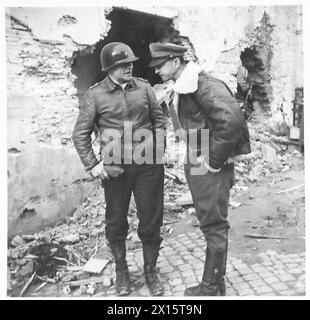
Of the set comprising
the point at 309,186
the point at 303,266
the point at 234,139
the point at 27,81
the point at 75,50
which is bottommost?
the point at 303,266

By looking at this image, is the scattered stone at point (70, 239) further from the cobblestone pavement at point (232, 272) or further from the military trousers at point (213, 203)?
the military trousers at point (213, 203)

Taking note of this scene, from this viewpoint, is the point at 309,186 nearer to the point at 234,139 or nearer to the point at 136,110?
the point at 234,139

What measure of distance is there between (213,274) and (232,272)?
63cm

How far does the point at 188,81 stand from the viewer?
9.95 feet

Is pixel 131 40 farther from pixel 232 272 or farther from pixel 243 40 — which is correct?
pixel 232 272

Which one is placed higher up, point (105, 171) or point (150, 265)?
point (105, 171)

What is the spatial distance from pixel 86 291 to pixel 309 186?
226 centimetres

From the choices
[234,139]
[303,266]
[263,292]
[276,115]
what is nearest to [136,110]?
[234,139]

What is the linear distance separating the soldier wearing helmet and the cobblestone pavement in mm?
207

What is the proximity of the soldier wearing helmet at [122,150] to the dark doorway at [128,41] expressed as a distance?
2986 millimetres

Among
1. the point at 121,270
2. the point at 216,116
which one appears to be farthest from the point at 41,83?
the point at 216,116

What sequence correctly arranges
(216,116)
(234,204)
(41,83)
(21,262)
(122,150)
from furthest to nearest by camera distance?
(234,204)
(41,83)
(21,262)
(122,150)
(216,116)

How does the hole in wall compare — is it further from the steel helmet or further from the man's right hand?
the man's right hand

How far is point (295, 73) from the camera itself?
26.5ft
